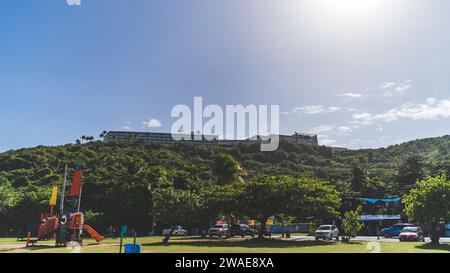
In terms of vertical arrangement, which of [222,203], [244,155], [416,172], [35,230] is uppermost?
[244,155]

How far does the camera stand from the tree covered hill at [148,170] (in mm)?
47581

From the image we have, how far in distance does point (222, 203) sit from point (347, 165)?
85300 millimetres

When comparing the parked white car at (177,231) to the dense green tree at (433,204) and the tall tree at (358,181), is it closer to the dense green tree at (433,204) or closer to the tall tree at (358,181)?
the dense green tree at (433,204)

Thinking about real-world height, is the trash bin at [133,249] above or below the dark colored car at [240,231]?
above

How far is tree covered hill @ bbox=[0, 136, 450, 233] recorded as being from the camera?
4758 cm

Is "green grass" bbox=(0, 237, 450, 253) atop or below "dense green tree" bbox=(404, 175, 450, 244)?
below

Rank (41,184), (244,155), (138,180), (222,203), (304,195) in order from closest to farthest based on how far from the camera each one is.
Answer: (304,195)
(222,203)
(138,180)
(41,184)
(244,155)

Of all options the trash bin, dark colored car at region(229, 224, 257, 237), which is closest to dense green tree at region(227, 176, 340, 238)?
dark colored car at region(229, 224, 257, 237)

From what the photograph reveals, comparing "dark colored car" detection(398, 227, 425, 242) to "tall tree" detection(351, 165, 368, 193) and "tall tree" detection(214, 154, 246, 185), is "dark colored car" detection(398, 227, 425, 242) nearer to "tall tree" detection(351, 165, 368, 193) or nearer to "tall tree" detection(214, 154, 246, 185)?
"tall tree" detection(214, 154, 246, 185)

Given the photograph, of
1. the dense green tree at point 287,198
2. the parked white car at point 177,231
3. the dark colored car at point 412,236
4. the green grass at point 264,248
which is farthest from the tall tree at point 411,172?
the green grass at point 264,248

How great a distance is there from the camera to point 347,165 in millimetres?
109812

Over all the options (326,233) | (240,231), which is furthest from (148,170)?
(326,233)
